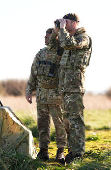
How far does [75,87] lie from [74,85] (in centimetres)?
4

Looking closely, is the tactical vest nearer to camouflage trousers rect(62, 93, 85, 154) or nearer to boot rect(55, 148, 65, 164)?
camouflage trousers rect(62, 93, 85, 154)

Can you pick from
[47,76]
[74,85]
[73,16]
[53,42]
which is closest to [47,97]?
[47,76]

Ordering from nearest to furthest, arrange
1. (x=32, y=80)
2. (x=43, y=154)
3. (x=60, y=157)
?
1. (x=60, y=157)
2. (x=43, y=154)
3. (x=32, y=80)

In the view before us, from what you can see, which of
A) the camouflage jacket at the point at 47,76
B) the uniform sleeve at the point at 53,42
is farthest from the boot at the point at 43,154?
the uniform sleeve at the point at 53,42

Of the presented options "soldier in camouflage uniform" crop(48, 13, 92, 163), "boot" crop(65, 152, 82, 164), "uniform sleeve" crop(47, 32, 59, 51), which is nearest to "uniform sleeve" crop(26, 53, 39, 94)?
"uniform sleeve" crop(47, 32, 59, 51)

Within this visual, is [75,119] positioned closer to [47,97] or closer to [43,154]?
[47,97]

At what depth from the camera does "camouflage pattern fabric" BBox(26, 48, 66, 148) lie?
4.73 meters

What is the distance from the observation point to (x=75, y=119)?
4.41 metres

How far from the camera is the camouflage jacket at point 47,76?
473 cm

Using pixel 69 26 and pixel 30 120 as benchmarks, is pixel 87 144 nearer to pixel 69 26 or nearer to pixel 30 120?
pixel 30 120

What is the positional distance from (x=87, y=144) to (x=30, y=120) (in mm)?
2045

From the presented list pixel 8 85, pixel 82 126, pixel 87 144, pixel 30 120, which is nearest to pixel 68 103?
pixel 82 126

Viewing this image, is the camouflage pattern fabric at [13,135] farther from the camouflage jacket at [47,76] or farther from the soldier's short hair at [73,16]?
the soldier's short hair at [73,16]

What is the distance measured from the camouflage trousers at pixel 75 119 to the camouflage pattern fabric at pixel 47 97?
33cm
